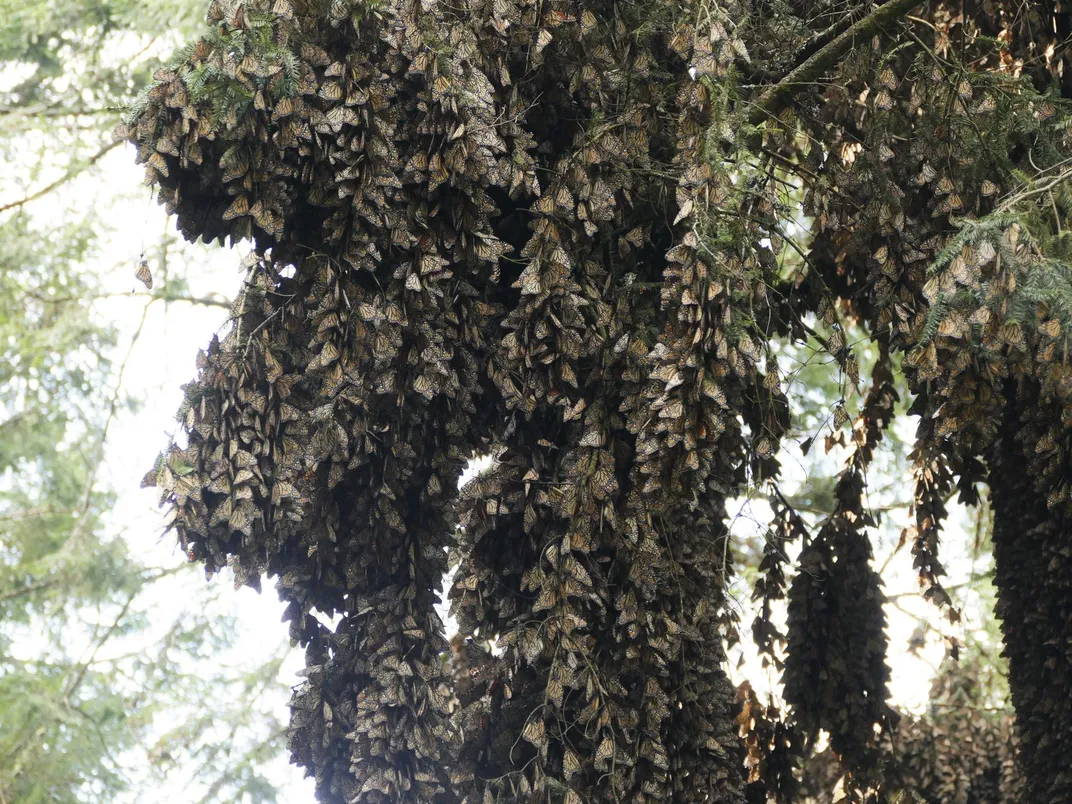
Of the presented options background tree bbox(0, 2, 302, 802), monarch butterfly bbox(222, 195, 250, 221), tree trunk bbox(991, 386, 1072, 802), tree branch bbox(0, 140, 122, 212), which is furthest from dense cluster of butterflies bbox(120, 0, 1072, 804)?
tree branch bbox(0, 140, 122, 212)

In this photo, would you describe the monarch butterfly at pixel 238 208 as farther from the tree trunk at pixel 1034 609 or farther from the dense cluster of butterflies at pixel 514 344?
the tree trunk at pixel 1034 609

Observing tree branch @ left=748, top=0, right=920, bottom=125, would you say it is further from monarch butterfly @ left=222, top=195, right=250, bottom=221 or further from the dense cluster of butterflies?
monarch butterfly @ left=222, top=195, right=250, bottom=221

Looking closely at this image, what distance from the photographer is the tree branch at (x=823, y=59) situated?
382 cm

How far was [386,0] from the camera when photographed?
3.49 metres

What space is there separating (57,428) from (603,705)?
624cm

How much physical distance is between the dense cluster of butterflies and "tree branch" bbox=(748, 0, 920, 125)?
0.06 meters

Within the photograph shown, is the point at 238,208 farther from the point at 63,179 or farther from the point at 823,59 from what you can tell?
the point at 63,179

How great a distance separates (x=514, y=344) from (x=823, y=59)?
1289 mm

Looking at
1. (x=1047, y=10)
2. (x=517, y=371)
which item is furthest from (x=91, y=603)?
(x=1047, y=10)

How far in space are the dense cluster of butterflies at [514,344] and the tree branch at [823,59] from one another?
2.3 inches

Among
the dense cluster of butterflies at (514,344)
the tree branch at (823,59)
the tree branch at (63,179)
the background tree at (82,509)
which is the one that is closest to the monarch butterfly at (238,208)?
the dense cluster of butterflies at (514,344)

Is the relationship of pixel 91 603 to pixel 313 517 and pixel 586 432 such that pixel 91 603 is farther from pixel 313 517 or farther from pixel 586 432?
pixel 586 432

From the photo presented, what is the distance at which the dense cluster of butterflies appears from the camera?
326cm

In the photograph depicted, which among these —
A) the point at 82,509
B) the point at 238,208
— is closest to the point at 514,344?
the point at 238,208
